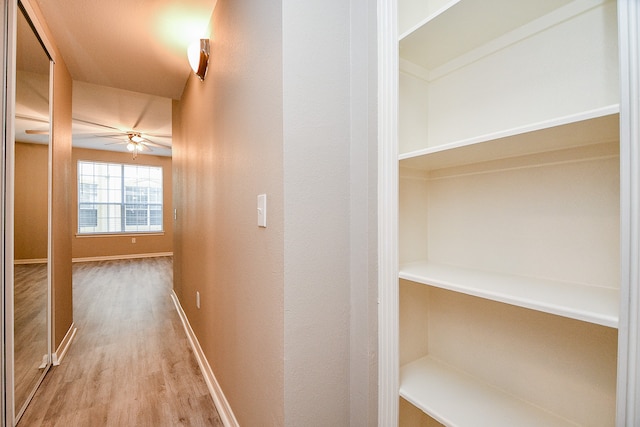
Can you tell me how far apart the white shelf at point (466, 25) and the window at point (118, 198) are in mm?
7953

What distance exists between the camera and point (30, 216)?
189 cm

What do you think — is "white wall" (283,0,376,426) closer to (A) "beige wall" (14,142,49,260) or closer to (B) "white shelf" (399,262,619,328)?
(B) "white shelf" (399,262,619,328)

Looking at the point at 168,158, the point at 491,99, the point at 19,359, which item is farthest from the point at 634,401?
the point at 168,158

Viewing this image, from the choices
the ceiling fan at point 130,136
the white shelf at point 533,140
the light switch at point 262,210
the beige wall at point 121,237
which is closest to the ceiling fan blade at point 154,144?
the ceiling fan at point 130,136

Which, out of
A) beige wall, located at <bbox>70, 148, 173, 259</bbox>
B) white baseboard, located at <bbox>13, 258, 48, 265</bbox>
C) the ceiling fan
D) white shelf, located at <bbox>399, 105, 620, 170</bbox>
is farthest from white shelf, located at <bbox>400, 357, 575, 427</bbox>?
beige wall, located at <bbox>70, 148, 173, 259</bbox>

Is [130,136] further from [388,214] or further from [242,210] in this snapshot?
[388,214]

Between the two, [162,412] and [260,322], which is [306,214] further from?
[162,412]

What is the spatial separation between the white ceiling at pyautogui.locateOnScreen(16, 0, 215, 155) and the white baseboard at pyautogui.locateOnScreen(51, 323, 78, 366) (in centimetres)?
169

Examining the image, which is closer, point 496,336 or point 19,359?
point 496,336

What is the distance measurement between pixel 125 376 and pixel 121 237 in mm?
6184

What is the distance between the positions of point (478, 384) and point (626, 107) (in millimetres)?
914

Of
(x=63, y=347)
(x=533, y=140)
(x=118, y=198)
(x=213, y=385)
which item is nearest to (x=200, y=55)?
(x=533, y=140)

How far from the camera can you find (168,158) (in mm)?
7535

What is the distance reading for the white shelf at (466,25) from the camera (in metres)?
0.79
